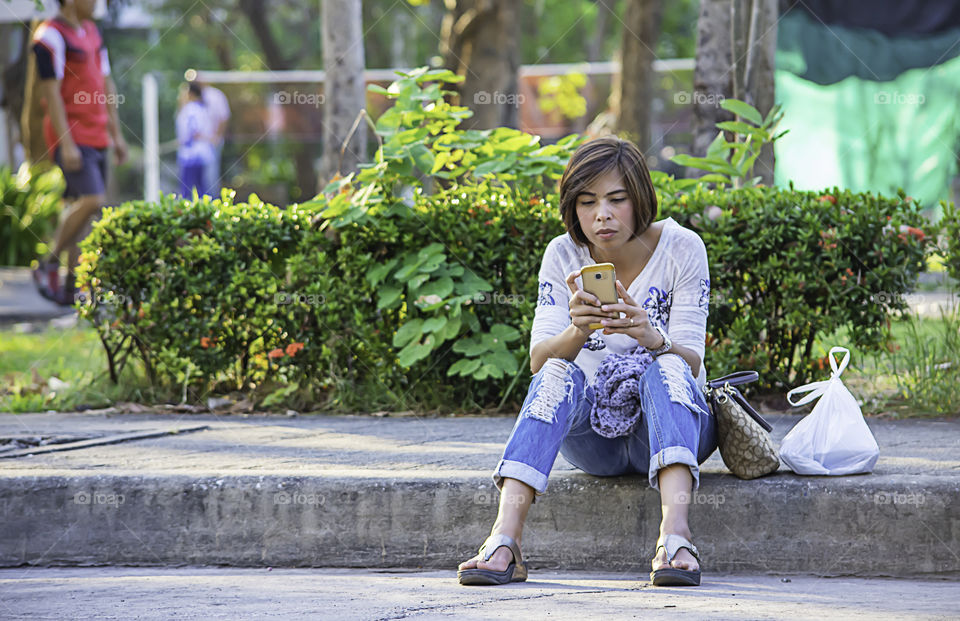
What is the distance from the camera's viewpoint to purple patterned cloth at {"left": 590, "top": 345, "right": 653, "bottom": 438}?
3420mm

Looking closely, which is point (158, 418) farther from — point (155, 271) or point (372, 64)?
point (372, 64)

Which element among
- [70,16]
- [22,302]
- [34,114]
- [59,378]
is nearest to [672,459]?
[59,378]

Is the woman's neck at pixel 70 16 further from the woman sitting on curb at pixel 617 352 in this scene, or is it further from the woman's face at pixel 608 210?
the woman's face at pixel 608 210

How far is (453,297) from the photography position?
5.13m

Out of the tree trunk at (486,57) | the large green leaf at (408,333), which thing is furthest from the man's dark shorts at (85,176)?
the large green leaf at (408,333)

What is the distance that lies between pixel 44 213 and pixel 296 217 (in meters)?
8.95

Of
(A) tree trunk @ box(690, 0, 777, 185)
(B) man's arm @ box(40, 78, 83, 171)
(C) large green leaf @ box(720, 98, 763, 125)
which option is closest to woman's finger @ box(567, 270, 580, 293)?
(C) large green leaf @ box(720, 98, 763, 125)

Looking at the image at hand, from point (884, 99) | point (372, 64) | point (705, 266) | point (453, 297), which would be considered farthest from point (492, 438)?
point (372, 64)

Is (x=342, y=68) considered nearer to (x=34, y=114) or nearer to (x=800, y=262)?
(x=800, y=262)

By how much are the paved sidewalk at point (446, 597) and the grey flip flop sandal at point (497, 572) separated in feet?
0.09

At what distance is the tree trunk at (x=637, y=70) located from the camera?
13352mm

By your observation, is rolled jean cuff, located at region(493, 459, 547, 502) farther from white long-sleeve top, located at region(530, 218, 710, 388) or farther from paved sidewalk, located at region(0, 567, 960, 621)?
white long-sleeve top, located at region(530, 218, 710, 388)

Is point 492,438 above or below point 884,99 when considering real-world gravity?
below

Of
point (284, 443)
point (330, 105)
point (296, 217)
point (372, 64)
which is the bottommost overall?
point (284, 443)
